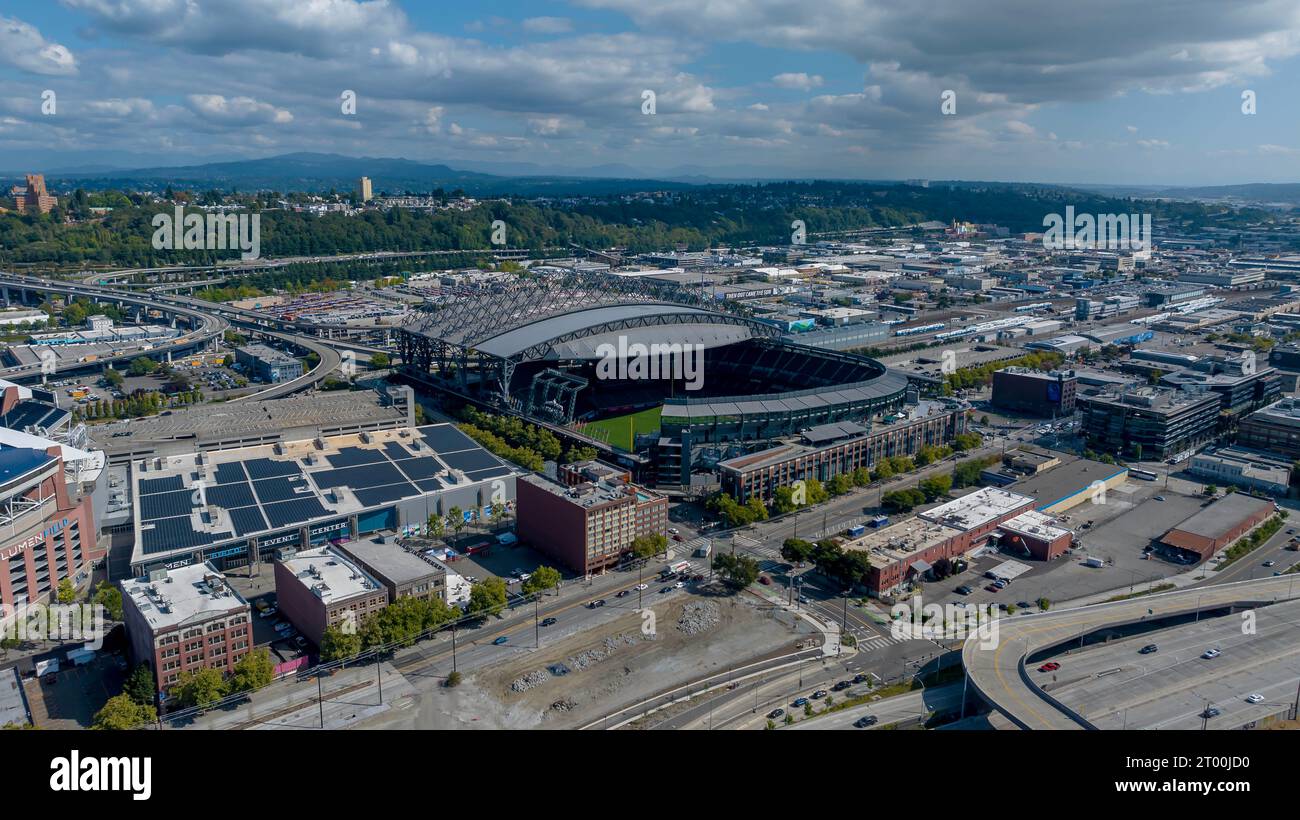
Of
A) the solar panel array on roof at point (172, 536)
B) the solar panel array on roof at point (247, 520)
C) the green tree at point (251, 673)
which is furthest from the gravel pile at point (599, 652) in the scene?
the solar panel array on roof at point (172, 536)

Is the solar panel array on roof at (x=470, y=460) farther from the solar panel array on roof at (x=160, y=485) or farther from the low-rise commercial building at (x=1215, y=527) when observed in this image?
the low-rise commercial building at (x=1215, y=527)

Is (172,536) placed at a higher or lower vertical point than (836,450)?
lower

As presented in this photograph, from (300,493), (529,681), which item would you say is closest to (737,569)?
(529,681)

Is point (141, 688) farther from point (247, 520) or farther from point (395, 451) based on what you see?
point (395, 451)

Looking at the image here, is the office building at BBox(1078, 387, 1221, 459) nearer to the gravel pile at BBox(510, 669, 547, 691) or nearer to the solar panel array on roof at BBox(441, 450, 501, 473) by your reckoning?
the solar panel array on roof at BBox(441, 450, 501, 473)
